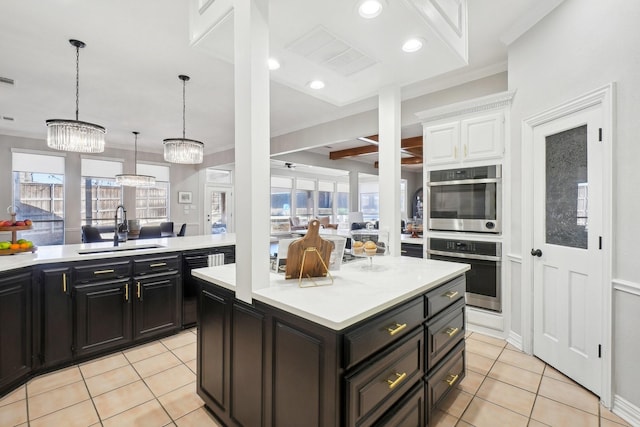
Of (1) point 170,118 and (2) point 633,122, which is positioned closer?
(2) point 633,122

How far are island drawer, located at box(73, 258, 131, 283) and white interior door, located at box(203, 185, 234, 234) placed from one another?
6209mm

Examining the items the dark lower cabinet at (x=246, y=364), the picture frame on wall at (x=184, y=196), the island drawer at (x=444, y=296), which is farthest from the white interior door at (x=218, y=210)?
the island drawer at (x=444, y=296)

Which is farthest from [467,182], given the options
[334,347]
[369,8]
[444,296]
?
[334,347]

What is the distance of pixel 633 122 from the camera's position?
185 cm

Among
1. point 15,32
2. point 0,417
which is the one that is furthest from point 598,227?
point 15,32

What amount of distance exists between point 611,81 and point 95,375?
4305 mm

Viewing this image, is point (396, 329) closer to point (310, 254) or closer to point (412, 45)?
point (310, 254)

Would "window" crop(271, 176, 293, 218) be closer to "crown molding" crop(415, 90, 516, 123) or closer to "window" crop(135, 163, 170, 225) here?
"window" crop(135, 163, 170, 225)

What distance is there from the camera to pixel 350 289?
158 cm

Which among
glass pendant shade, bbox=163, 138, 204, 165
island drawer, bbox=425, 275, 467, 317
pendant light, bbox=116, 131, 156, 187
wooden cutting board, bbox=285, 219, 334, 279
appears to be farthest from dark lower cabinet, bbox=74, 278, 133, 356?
pendant light, bbox=116, 131, 156, 187

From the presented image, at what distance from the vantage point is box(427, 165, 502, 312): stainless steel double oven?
3.07m

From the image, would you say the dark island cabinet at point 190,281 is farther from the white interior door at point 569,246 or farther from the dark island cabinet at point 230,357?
the white interior door at point 569,246

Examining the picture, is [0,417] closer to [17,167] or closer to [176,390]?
[176,390]

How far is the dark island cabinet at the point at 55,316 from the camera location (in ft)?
8.06
